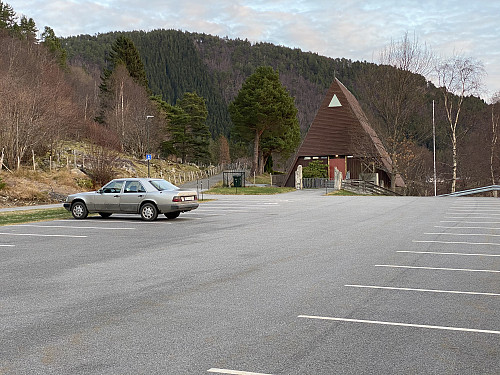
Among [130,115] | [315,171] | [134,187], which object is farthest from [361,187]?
[130,115]

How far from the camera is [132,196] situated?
1928cm

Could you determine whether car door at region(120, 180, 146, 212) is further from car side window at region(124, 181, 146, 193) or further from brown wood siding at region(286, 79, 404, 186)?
brown wood siding at region(286, 79, 404, 186)

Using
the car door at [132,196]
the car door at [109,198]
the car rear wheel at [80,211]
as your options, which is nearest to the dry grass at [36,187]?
the car rear wheel at [80,211]

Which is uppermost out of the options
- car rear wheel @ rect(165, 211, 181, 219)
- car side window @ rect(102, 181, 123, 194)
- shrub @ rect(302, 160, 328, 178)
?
shrub @ rect(302, 160, 328, 178)

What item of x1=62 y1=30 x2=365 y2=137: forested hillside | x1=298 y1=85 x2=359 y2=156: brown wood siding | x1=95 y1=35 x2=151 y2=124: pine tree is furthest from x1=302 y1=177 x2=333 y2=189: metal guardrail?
x1=62 y1=30 x2=365 y2=137: forested hillside

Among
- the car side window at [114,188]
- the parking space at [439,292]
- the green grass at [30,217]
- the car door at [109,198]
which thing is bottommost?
the parking space at [439,292]

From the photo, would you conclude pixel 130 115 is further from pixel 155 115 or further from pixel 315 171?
pixel 315 171

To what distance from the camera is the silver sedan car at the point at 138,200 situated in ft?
61.8

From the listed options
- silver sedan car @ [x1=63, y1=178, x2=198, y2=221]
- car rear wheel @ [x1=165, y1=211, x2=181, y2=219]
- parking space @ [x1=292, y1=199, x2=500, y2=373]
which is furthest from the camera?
car rear wheel @ [x1=165, y1=211, x2=181, y2=219]

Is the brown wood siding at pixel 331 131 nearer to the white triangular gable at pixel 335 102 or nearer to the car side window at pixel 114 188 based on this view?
the white triangular gable at pixel 335 102

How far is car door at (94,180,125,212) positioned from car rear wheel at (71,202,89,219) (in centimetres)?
53

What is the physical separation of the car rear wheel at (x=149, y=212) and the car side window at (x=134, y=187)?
2.20 feet

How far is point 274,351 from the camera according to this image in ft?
15.8

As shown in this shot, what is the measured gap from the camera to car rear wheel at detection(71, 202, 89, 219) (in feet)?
65.7
